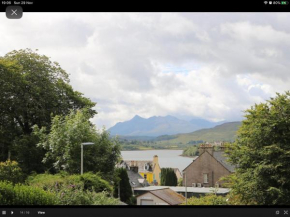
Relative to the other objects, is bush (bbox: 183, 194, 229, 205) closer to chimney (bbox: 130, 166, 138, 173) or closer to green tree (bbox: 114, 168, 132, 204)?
chimney (bbox: 130, 166, 138, 173)

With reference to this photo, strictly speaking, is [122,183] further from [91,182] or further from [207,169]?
[207,169]

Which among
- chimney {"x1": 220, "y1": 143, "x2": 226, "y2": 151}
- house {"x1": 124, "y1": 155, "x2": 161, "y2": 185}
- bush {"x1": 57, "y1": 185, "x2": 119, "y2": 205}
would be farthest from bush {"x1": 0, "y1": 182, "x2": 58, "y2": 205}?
chimney {"x1": 220, "y1": 143, "x2": 226, "y2": 151}

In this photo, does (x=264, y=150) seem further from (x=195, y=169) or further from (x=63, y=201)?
(x=63, y=201)

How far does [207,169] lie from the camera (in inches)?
291

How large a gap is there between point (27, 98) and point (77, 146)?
5.01 feet

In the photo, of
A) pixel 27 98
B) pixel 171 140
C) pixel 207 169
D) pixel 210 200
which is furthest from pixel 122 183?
pixel 171 140

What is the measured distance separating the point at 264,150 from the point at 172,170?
191 centimetres

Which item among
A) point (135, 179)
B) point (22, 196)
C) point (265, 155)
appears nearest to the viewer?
point (22, 196)

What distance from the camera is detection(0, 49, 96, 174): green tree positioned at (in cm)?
720

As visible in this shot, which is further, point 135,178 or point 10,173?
point 135,178

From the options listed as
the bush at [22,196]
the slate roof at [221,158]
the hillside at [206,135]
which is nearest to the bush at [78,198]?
the bush at [22,196]

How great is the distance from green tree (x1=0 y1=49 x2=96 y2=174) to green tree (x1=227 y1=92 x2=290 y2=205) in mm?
4180

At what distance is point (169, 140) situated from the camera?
4.59m

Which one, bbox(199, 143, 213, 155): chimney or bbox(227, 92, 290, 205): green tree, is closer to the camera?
bbox(227, 92, 290, 205): green tree
